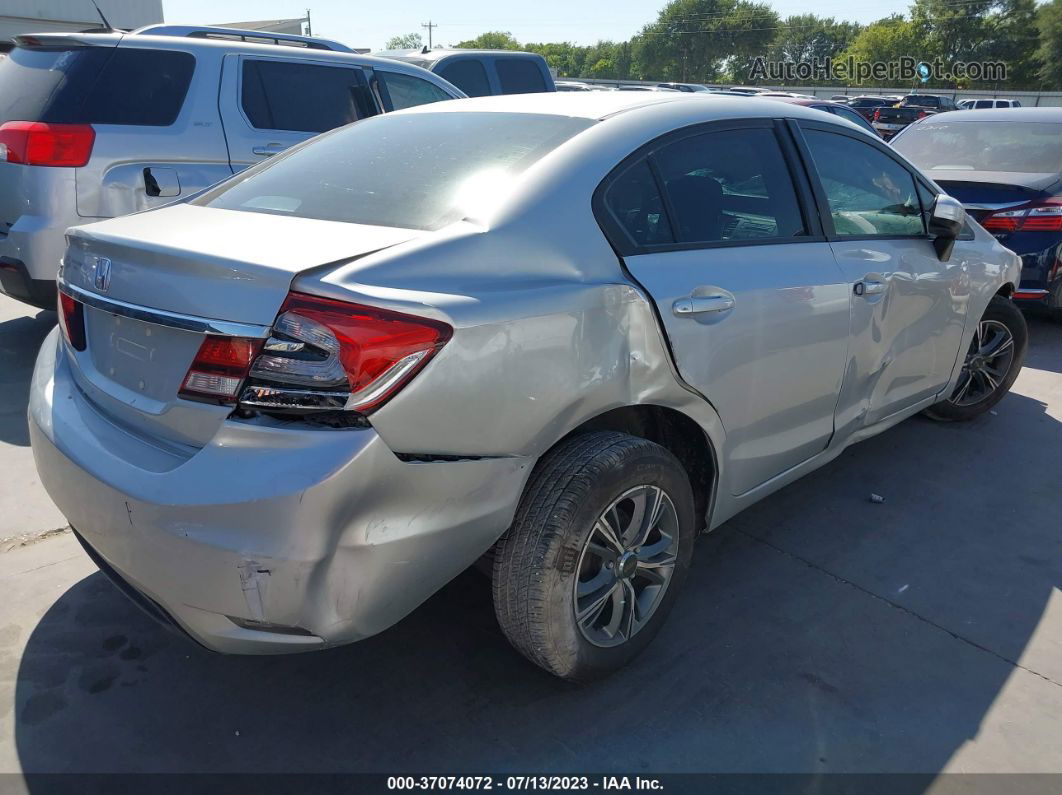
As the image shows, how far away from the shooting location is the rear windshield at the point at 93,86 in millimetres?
4812

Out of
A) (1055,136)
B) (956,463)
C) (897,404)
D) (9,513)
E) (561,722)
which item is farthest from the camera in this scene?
(1055,136)

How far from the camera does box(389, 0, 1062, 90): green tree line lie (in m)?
70.0

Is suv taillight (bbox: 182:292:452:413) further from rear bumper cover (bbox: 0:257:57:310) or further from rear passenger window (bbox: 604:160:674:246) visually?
rear bumper cover (bbox: 0:257:57:310)

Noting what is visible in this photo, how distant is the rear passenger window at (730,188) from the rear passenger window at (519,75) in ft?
24.4

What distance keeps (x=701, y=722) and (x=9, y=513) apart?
2811 mm

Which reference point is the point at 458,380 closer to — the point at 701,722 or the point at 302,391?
the point at 302,391

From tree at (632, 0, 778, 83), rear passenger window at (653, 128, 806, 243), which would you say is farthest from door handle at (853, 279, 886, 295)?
tree at (632, 0, 778, 83)

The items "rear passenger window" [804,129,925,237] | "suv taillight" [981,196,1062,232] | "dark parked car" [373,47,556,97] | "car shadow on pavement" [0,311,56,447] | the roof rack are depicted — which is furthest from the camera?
"dark parked car" [373,47,556,97]

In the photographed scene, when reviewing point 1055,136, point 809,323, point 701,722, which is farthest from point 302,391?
point 1055,136

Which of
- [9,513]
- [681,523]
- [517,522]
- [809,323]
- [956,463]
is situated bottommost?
[956,463]

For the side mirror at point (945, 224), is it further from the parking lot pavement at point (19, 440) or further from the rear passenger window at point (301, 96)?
the rear passenger window at point (301, 96)

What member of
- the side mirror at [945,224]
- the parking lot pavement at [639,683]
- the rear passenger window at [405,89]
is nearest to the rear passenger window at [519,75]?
the rear passenger window at [405,89]

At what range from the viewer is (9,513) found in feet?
11.3

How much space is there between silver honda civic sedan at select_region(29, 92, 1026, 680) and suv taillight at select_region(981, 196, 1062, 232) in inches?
143
